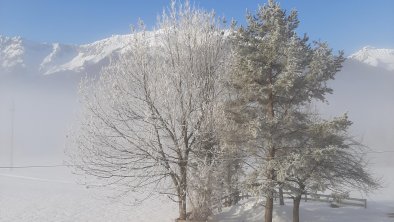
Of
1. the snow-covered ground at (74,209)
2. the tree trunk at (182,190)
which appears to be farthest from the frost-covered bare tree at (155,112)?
the snow-covered ground at (74,209)

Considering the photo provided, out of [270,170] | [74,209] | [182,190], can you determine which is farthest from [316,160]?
[74,209]

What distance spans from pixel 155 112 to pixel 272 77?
17.2ft

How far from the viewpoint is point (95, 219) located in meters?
25.4

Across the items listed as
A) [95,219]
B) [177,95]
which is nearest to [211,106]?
[177,95]

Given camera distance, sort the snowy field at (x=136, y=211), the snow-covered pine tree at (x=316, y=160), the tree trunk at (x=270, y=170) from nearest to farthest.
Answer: the snow-covered pine tree at (x=316, y=160) < the tree trunk at (x=270, y=170) < the snowy field at (x=136, y=211)

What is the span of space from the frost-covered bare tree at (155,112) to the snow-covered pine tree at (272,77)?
233 centimetres

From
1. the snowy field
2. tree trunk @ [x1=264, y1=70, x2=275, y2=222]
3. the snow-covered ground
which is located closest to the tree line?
tree trunk @ [x1=264, y1=70, x2=275, y2=222]

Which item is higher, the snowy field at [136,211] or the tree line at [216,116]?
the tree line at [216,116]

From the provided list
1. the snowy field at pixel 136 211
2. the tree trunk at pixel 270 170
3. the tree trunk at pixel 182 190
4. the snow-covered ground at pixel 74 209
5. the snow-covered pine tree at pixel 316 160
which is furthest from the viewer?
the snow-covered ground at pixel 74 209

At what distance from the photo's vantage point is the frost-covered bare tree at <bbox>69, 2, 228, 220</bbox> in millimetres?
19484

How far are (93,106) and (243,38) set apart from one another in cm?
745

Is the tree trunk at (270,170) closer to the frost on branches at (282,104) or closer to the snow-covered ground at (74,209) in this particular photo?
the frost on branches at (282,104)

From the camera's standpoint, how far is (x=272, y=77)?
59.6 ft

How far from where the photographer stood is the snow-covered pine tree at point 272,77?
17.2 metres
